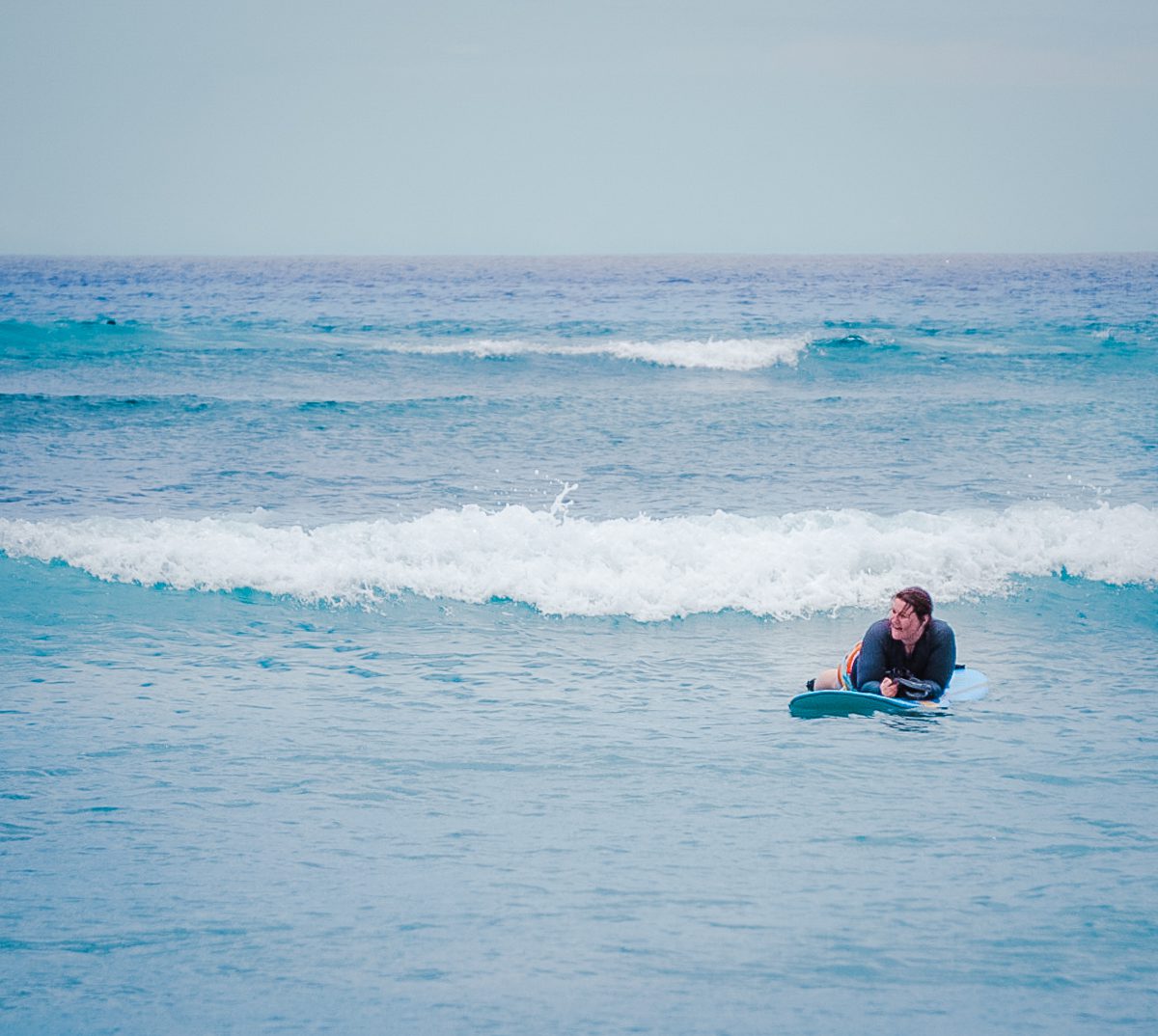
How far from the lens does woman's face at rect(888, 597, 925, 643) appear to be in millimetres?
7680

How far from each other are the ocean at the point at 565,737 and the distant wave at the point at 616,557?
53 mm

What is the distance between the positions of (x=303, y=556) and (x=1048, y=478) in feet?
35.9

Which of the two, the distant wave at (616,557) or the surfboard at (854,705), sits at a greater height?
the distant wave at (616,557)

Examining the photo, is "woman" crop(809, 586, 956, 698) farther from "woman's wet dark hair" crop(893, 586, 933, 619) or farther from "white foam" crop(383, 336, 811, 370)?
"white foam" crop(383, 336, 811, 370)

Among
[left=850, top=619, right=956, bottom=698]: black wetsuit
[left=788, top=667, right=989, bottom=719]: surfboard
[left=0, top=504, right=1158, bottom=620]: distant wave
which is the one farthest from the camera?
[left=0, top=504, right=1158, bottom=620]: distant wave

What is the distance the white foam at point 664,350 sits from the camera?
3102cm

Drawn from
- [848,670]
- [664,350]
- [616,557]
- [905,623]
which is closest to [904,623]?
[905,623]

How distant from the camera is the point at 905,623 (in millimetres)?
7723

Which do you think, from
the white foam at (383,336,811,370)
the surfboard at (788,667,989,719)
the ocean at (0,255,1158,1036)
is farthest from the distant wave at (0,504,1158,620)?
the white foam at (383,336,811,370)

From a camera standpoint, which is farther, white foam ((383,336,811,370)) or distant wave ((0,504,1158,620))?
white foam ((383,336,811,370))

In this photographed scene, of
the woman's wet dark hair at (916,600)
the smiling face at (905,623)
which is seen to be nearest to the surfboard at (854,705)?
the smiling face at (905,623)

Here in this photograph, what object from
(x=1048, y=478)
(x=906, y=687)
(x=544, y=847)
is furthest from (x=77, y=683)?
(x=1048, y=478)

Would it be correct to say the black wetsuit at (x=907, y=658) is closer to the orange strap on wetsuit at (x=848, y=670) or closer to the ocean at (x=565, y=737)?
the orange strap on wetsuit at (x=848, y=670)

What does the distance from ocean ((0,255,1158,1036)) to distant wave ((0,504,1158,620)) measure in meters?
0.05
